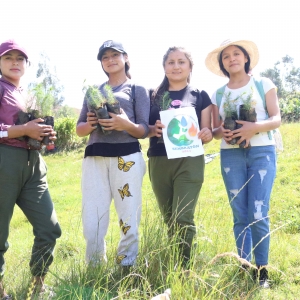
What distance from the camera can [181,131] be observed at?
309 centimetres

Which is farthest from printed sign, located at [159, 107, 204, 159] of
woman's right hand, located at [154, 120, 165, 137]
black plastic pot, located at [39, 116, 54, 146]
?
black plastic pot, located at [39, 116, 54, 146]

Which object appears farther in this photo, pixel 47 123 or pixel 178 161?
pixel 178 161

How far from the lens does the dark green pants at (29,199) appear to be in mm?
2814

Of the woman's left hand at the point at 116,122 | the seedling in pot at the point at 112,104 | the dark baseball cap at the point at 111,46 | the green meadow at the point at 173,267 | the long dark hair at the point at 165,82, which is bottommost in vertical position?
the green meadow at the point at 173,267

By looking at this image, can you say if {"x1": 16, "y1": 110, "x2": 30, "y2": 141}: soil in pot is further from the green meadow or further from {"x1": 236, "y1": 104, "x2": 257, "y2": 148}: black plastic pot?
{"x1": 236, "y1": 104, "x2": 257, "y2": 148}: black plastic pot

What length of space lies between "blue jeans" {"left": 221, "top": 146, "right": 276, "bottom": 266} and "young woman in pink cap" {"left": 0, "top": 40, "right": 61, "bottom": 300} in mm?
1543

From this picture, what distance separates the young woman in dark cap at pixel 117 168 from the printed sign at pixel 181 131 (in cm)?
19

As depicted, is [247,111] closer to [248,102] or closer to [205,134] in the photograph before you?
[248,102]

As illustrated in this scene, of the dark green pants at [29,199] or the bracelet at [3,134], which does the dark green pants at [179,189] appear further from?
the bracelet at [3,134]

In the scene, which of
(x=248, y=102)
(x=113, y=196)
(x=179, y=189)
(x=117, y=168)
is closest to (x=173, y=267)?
(x=179, y=189)

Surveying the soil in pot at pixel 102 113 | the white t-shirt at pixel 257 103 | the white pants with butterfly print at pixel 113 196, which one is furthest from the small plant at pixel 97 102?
the white t-shirt at pixel 257 103

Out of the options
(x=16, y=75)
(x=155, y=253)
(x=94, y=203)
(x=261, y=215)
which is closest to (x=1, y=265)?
(x=94, y=203)

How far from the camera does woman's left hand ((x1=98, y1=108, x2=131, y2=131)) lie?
9.24 feet

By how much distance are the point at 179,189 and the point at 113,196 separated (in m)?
0.58
